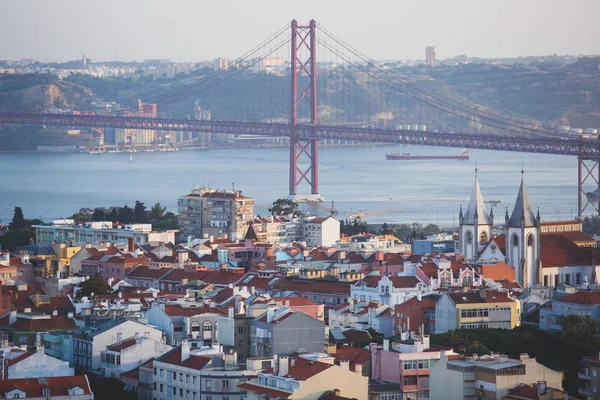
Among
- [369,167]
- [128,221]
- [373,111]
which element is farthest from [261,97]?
[128,221]

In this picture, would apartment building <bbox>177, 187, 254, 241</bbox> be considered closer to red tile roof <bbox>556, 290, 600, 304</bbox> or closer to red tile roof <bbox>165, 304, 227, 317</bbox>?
red tile roof <bbox>556, 290, 600, 304</bbox>

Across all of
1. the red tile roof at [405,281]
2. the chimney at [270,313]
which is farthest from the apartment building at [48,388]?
the red tile roof at [405,281]

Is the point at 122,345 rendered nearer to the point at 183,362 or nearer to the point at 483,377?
the point at 183,362

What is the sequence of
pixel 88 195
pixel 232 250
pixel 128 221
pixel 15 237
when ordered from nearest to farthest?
pixel 232 250, pixel 15 237, pixel 128 221, pixel 88 195

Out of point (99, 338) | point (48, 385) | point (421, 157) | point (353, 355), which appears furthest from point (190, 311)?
point (421, 157)

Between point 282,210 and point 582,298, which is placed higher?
point 582,298

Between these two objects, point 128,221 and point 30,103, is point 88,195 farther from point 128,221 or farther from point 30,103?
point 30,103
